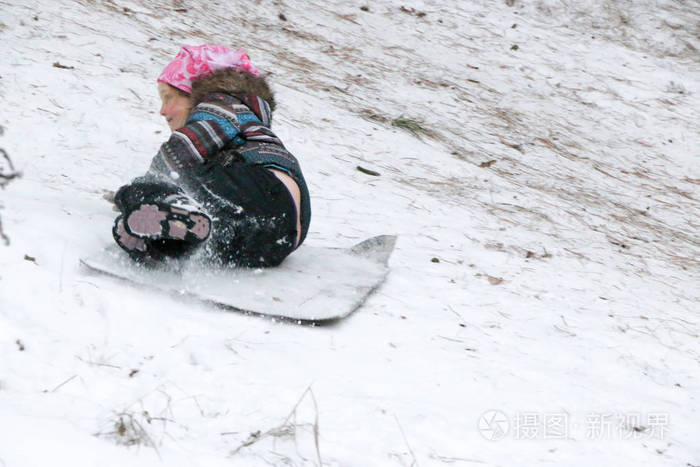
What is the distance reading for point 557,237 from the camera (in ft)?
15.8

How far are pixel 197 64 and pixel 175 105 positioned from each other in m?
0.22

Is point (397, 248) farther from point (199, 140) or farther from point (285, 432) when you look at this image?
point (285, 432)

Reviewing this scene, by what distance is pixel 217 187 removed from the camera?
3186 millimetres

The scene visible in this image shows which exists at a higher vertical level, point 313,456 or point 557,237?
point 313,456

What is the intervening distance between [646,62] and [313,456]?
8145 mm

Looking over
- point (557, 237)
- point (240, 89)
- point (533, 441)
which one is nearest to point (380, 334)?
point (533, 441)

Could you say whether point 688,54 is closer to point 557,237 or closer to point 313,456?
point 557,237

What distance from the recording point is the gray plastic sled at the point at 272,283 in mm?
2947

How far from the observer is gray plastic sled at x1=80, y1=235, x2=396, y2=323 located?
9.67ft

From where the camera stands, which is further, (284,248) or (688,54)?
(688,54)

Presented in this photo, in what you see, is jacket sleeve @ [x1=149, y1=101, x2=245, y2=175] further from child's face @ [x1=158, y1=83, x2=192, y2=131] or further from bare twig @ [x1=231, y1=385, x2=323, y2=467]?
bare twig @ [x1=231, y1=385, x2=323, y2=467]

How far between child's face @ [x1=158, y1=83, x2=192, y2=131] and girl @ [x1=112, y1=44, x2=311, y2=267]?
3 cm

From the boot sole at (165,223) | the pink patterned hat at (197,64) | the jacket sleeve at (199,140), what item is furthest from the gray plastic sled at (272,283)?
the pink patterned hat at (197,64)

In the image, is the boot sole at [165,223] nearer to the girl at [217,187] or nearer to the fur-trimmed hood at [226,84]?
the girl at [217,187]
